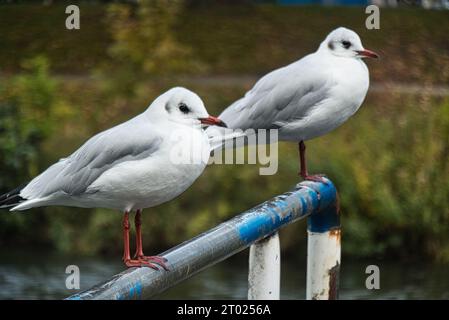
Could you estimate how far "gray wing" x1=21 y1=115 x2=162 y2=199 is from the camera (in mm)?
2994

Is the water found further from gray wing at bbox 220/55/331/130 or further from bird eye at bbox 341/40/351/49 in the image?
bird eye at bbox 341/40/351/49

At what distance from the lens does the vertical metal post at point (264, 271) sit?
2773mm

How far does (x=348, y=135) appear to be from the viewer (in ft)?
30.7

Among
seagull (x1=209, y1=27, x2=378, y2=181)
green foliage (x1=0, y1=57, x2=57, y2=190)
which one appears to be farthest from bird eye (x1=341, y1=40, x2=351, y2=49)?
green foliage (x1=0, y1=57, x2=57, y2=190)

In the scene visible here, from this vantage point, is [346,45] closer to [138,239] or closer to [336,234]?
[336,234]

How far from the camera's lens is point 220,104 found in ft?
35.7

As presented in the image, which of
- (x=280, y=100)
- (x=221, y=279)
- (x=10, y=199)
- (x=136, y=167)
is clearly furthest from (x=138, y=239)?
(x=221, y=279)

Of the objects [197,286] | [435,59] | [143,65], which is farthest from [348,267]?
[435,59]

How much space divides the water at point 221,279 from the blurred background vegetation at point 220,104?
0.52ft

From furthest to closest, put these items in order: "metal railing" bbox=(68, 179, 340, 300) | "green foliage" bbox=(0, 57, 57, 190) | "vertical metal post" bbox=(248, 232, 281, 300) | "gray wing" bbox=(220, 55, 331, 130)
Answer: "green foliage" bbox=(0, 57, 57, 190) < "gray wing" bbox=(220, 55, 331, 130) < "vertical metal post" bbox=(248, 232, 281, 300) < "metal railing" bbox=(68, 179, 340, 300)

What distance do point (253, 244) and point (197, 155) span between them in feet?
0.94

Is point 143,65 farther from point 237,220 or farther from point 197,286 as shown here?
point 237,220

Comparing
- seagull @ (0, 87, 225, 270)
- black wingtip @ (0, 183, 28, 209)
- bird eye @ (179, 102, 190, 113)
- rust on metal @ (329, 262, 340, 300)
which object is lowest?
rust on metal @ (329, 262, 340, 300)
